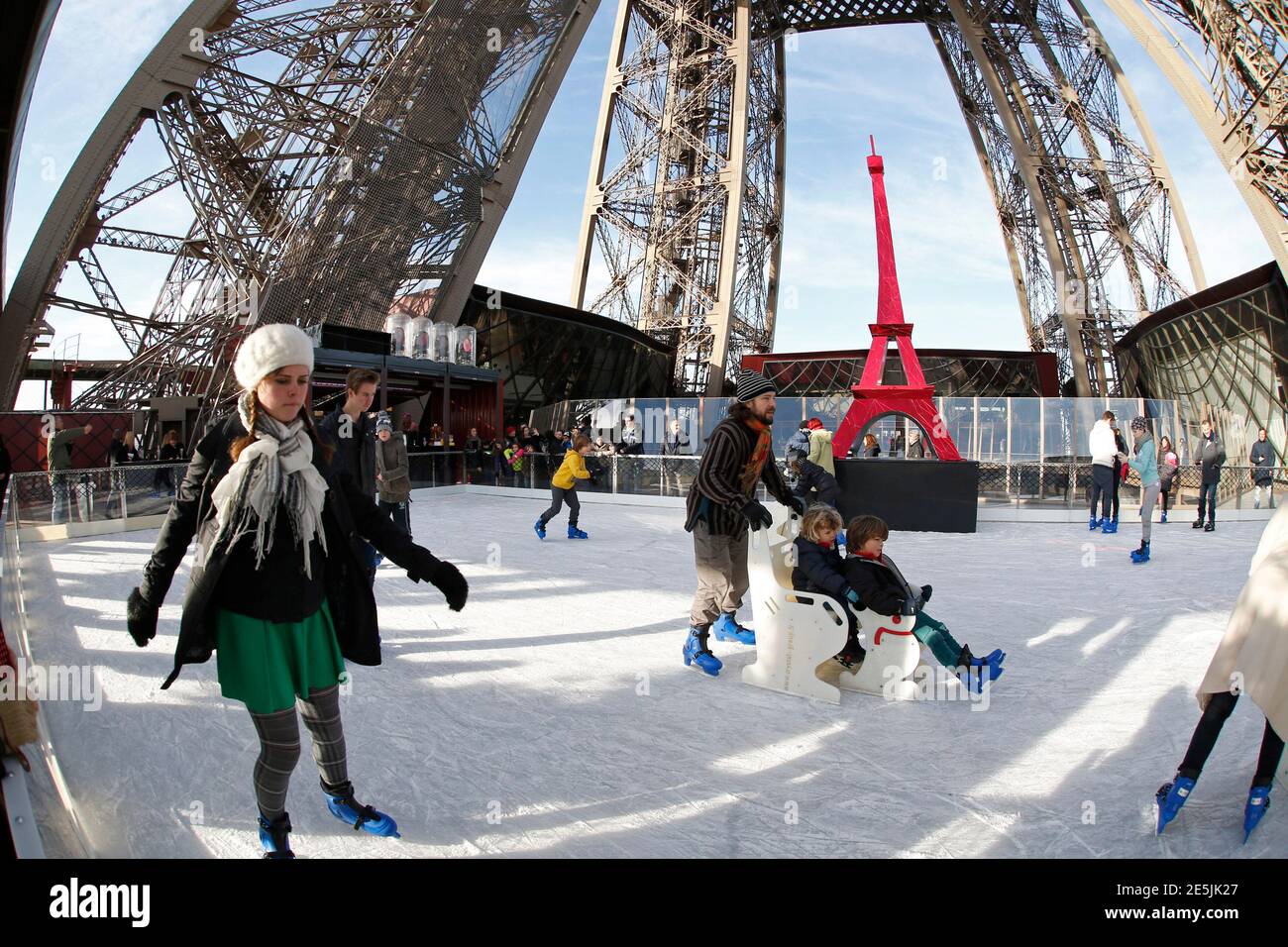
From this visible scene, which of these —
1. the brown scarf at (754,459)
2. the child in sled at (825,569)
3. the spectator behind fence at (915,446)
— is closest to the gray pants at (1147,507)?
the child in sled at (825,569)

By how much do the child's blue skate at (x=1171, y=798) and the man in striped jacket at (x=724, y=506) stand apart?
2050mm

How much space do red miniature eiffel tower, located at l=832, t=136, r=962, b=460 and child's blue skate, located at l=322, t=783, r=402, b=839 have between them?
10577mm

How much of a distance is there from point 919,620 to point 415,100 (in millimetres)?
19774

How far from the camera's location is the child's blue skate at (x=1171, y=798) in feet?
7.79

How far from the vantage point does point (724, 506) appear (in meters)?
4.02

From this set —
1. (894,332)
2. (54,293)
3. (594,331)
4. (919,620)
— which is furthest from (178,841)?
(594,331)

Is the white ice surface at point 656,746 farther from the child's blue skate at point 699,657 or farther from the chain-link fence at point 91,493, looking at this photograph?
the chain-link fence at point 91,493

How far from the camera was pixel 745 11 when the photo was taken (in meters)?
32.0

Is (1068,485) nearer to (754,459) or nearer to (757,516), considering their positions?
(754,459)

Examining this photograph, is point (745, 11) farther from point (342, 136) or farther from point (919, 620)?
point (919, 620)

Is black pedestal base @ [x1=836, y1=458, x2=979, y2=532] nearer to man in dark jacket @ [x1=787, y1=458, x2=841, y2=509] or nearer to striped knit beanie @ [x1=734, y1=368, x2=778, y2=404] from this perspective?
man in dark jacket @ [x1=787, y1=458, x2=841, y2=509]

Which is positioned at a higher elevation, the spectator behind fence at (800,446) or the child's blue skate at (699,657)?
the spectator behind fence at (800,446)

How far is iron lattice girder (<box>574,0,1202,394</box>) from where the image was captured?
29.3 metres

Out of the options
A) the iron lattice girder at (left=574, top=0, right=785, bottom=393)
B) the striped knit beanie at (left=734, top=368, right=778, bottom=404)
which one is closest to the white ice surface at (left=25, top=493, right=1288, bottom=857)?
the striped knit beanie at (left=734, top=368, right=778, bottom=404)
